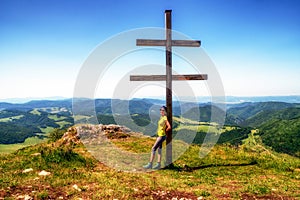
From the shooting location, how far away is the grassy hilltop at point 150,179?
28.0 ft

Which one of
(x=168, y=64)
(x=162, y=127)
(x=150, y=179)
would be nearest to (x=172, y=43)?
(x=168, y=64)

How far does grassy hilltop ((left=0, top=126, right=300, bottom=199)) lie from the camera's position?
8523 millimetres

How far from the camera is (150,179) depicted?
10.5m

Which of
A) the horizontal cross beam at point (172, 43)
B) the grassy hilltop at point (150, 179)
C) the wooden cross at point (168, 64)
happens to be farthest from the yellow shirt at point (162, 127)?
the horizontal cross beam at point (172, 43)

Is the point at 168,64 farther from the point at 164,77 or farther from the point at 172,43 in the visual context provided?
the point at 172,43

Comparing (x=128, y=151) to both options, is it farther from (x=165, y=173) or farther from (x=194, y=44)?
(x=194, y=44)

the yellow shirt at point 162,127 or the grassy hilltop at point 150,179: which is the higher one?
the yellow shirt at point 162,127

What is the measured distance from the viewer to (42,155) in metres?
12.6

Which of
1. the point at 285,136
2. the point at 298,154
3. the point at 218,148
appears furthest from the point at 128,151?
the point at 285,136

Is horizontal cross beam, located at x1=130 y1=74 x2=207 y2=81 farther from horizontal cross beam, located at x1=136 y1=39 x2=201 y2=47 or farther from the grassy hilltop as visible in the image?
the grassy hilltop

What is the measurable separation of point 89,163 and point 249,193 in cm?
777

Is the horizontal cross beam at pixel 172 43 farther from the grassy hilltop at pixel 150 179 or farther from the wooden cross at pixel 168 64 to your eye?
the grassy hilltop at pixel 150 179

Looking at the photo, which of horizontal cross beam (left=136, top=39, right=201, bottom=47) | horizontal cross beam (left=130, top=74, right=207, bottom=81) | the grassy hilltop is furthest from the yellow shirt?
horizontal cross beam (left=136, top=39, right=201, bottom=47)

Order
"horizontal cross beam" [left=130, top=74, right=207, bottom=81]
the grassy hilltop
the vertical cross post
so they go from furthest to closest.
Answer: the vertical cross post < "horizontal cross beam" [left=130, top=74, right=207, bottom=81] < the grassy hilltop
